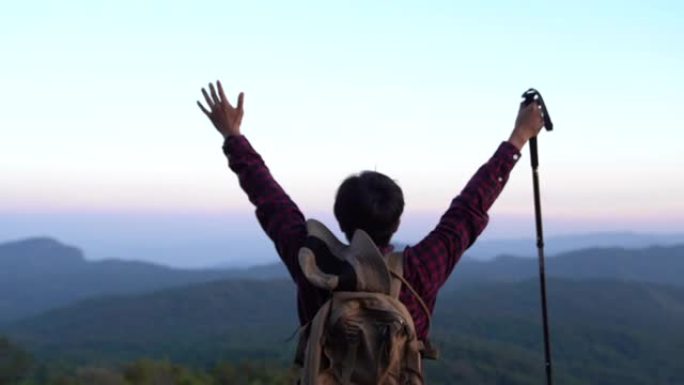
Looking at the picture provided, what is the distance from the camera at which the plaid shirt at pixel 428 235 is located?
2.61 m

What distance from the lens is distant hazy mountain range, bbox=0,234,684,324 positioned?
161 m

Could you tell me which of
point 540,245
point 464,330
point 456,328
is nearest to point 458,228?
point 540,245

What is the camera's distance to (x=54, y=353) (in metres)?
69.6

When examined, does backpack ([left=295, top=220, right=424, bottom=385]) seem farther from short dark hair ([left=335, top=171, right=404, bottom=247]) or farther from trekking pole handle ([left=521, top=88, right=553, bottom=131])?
trekking pole handle ([left=521, top=88, right=553, bottom=131])

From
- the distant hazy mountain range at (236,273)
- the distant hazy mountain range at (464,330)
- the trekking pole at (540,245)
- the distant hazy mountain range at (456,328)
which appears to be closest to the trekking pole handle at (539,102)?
the trekking pole at (540,245)

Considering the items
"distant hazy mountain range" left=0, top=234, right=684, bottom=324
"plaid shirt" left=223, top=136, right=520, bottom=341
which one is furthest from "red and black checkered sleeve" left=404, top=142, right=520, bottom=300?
"distant hazy mountain range" left=0, top=234, right=684, bottom=324

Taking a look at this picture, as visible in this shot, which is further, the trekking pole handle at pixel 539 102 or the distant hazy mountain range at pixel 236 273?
the distant hazy mountain range at pixel 236 273

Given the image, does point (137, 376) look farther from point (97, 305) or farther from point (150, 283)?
point (150, 283)

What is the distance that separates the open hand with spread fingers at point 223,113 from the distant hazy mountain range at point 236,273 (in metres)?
152

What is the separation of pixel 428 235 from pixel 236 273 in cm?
18019

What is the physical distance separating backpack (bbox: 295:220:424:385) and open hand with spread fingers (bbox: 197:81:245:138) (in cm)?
78

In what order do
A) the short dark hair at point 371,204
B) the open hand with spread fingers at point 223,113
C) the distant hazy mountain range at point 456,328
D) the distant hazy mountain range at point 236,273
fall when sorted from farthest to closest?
the distant hazy mountain range at point 236,273
the distant hazy mountain range at point 456,328
the open hand with spread fingers at point 223,113
the short dark hair at point 371,204

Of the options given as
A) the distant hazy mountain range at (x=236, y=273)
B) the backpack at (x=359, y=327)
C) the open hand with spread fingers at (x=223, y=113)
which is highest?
the distant hazy mountain range at (x=236, y=273)

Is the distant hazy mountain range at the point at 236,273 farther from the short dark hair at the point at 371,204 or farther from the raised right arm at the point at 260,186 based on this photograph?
the short dark hair at the point at 371,204
